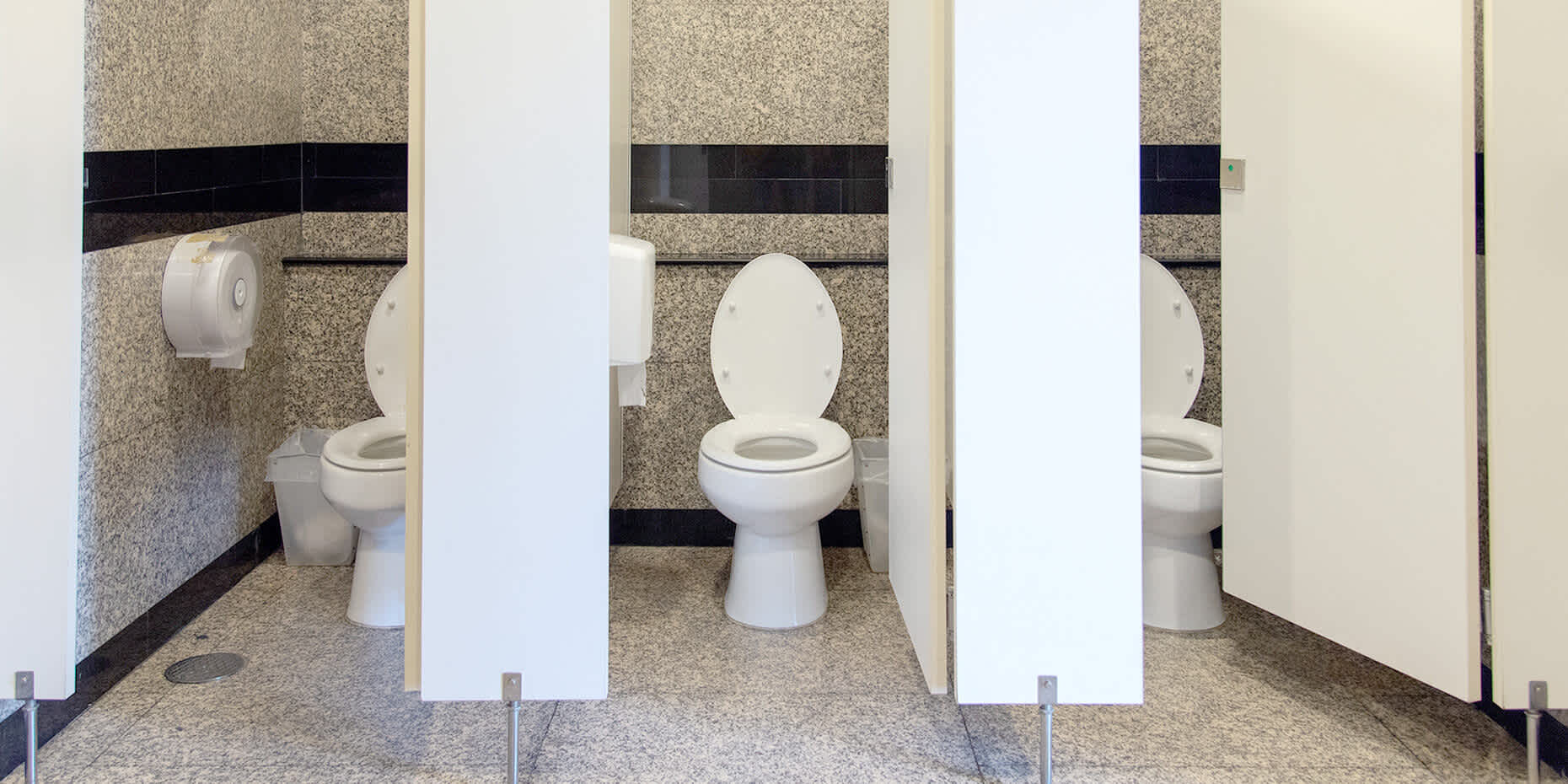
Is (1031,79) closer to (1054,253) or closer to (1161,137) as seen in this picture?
(1054,253)

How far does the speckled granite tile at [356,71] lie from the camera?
144 inches

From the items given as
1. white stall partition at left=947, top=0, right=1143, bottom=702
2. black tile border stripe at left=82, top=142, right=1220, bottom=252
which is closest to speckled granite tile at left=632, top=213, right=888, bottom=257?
black tile border stripe at left=82, top=142, right=1220, bottom=252

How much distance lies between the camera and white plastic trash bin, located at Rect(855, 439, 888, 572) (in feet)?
11.4

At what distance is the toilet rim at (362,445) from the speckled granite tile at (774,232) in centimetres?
87

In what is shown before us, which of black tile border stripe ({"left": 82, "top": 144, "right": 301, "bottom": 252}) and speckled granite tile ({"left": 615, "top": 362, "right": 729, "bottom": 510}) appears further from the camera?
speckled granite tile ({"left": 615, "top": 362, "right": 729, "bottom": 510})

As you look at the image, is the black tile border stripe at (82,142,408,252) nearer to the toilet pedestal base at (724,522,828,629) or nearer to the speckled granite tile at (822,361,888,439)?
the speckled granite tile at (822,361,888,439)

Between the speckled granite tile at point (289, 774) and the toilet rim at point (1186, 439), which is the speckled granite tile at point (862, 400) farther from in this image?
the speckled granite tile at point (289, 774)

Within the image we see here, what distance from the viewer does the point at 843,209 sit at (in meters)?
3.68

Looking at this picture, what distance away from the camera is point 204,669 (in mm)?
2783

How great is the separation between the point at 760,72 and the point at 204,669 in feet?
6.73

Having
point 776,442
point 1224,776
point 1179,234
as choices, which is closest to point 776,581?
point 776,442

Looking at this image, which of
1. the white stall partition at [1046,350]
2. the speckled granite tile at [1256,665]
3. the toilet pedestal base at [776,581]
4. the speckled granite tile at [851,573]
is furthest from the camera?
the speckled granite tile at [851,573]

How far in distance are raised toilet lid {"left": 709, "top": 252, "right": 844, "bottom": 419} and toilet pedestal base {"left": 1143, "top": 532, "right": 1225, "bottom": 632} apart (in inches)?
37.2

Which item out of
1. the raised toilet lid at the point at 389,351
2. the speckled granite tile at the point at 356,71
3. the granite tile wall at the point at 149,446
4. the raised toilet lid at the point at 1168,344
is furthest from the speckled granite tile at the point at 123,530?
the raised toilet lid at the point at 1168,344
